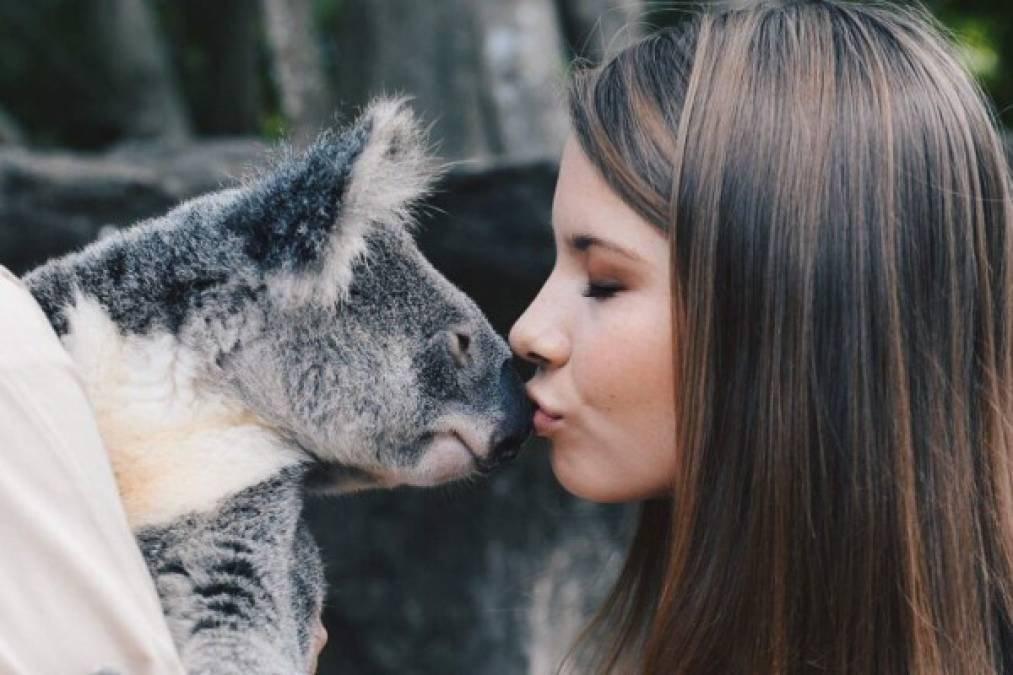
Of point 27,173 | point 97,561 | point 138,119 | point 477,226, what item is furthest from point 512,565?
point 138,119

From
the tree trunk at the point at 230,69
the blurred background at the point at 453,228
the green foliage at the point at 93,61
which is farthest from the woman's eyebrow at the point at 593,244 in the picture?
the tree trunk at the point at 230,69

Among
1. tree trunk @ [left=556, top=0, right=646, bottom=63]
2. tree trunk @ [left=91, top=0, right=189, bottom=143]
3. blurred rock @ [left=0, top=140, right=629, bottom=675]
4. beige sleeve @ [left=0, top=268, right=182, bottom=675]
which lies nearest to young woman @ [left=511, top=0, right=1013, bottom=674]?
beige sleeve @ [left=0, top=268, right=182, bottom=675]

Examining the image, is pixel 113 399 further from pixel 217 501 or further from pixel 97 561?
pixel 97 561

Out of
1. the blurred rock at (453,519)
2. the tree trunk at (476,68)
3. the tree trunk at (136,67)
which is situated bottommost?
the blurred rock at (453,519)

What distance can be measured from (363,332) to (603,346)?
13.4 inches

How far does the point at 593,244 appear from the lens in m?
1.29

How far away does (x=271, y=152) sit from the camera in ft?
5.50

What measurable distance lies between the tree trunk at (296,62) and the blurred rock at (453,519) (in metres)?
0.85

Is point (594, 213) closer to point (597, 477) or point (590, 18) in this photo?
point (597, 477)

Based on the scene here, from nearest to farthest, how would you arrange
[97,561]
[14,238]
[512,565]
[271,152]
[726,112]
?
[97,561], [726,112], [271,152], [14,238], [512,565]

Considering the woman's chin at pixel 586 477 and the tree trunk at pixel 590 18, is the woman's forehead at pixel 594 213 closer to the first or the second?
the woman's chin at pixel 586 477

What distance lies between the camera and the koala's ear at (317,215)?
1.39 meters

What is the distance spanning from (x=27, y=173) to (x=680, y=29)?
6.06 ft

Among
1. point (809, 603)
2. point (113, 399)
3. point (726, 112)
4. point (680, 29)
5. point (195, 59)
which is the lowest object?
point (809, 603)
